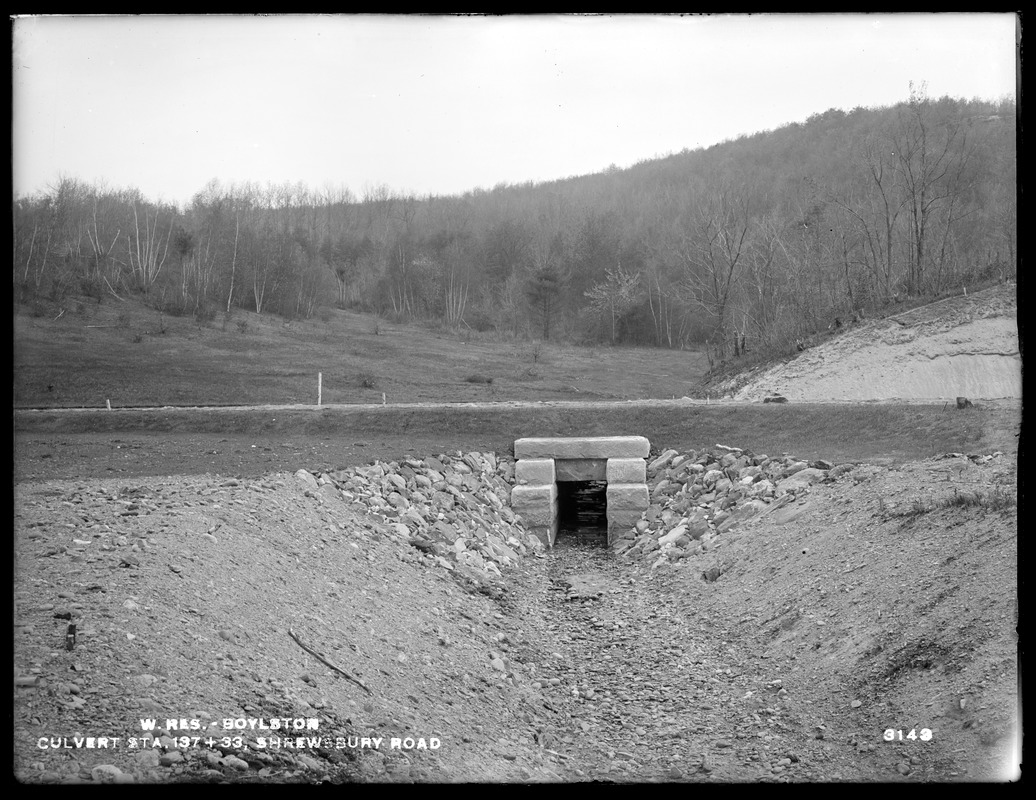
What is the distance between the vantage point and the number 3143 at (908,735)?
5.23 meters

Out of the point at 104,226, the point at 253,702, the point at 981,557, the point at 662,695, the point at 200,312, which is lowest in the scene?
the point at 662,695

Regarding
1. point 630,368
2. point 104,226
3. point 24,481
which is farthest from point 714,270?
point 24,481

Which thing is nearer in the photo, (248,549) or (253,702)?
(253,702)

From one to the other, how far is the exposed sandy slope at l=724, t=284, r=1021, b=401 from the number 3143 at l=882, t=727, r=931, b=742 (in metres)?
18.6

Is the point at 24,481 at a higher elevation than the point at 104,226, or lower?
lower

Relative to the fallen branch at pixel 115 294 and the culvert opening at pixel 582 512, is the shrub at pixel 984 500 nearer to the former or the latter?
the culvert opening at pixel 582 512

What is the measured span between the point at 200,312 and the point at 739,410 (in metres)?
19.8

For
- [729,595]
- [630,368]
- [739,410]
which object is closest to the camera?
[729,595]

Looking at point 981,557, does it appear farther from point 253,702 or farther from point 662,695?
point 253,702

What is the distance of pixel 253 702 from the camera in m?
5.12

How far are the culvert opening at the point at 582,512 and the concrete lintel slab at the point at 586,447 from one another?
2.20ft

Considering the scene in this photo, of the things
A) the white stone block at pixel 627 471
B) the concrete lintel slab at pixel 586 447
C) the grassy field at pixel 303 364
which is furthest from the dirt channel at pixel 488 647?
the grassy field at pixel 303 364

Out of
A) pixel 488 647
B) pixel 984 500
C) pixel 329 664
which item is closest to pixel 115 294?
pixel 488 647

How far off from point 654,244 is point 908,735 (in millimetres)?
36541
